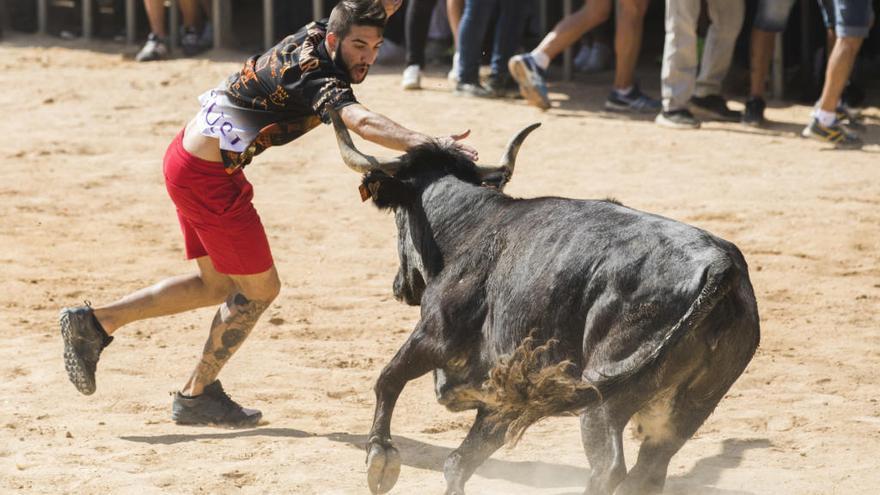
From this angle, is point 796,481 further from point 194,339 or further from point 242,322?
point 194,339

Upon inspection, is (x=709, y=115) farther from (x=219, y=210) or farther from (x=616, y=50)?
(x=219, y=210)

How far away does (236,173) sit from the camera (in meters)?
5.48

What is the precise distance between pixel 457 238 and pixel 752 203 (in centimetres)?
422

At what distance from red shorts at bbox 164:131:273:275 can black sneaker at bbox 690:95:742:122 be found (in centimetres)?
564

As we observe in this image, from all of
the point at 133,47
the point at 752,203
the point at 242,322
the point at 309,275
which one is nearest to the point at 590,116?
the point at 752,203

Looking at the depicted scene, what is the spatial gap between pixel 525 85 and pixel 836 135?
7.15 feet

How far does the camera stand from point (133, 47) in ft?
42.6

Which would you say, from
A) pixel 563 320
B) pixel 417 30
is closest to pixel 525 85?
pixel 417 30

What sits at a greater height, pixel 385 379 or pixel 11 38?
pixel 385 379

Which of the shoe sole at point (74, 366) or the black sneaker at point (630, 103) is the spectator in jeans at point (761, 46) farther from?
the shoe sole at point (74, 366)

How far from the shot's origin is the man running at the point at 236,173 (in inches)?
198

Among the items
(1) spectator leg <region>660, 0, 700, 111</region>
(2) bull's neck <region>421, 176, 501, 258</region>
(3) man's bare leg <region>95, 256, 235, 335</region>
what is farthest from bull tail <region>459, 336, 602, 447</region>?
(1) spectator leg <region>660, 0, 700, 111</region>

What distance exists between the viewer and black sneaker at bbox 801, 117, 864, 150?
984 centimetres

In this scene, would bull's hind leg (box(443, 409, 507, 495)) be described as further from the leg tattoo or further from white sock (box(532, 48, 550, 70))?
white sock (box(532, 48, 550, 70))
